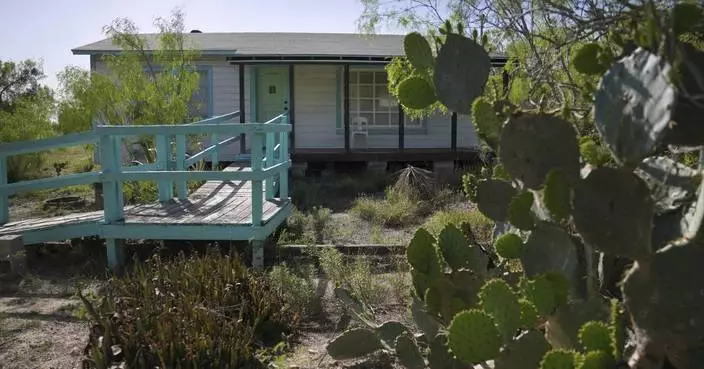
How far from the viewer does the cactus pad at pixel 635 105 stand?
5.65 ft

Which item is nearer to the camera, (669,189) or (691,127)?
(691,127)

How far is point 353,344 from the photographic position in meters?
3.29

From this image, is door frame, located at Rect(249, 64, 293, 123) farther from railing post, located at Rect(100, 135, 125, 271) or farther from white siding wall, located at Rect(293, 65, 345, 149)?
railing post, located at Rect(100, 135, 125, 271)

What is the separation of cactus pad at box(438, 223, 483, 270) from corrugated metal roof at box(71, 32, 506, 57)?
9.96 meters

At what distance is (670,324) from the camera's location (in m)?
1.86

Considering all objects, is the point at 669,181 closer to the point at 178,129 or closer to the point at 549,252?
the point at 549,252

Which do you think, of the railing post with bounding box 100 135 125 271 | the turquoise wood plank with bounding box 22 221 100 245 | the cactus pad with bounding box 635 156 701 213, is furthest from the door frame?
the cactus pad with bounding box 635 156 701 213

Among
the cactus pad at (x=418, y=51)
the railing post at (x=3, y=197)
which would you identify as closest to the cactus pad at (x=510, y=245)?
the cactus pad at (x=418, y=51)

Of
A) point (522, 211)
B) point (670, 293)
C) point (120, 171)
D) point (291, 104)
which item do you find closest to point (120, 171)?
point (120, 171)

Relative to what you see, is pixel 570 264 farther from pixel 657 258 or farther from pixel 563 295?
pixel 657 258

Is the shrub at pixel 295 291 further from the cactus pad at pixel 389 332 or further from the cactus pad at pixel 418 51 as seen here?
the cactus pad at pixel 418 51

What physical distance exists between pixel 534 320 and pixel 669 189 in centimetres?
68

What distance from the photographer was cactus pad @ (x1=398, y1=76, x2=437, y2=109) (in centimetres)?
294

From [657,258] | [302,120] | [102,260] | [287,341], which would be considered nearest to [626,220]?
[657,258]
